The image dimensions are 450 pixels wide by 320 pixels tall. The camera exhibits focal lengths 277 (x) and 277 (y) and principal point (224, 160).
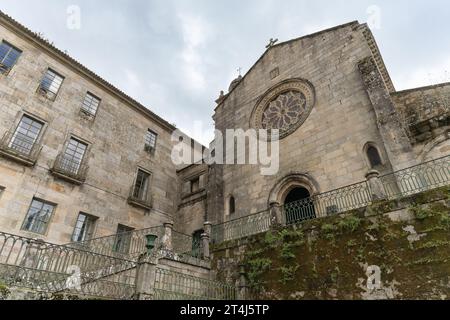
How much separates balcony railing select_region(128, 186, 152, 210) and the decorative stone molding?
7.39 metres

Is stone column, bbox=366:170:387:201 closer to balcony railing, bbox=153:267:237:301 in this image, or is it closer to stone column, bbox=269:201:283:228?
stone column, bbox=269:201:283:228

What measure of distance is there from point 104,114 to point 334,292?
48.3 ft

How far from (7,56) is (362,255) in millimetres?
16811

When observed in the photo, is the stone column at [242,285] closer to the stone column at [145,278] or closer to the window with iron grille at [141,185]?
the stone column at [145,278]

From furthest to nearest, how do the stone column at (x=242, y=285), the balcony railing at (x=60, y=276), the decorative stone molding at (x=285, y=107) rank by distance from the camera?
the decorative stone molding at (x=285, y=107)
the stone column at (x=242, y=285)
the balcony railing at (x=60, y=276)

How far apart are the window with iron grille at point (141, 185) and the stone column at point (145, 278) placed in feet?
31.6

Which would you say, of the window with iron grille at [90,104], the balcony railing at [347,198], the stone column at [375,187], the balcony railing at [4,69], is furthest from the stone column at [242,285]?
the balcony railing at [4,69]

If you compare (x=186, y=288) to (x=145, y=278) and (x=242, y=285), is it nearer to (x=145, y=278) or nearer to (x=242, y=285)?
(x=242, y=285)

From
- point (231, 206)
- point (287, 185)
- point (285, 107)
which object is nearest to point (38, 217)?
point (231, 206)

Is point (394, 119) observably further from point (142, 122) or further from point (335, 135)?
point (142, 122)

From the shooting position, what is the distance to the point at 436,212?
6715 mm

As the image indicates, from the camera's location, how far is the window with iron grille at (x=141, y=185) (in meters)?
16.3
